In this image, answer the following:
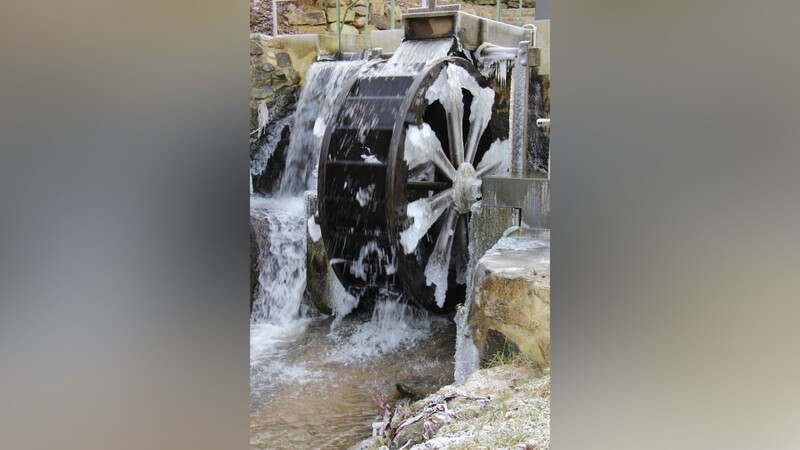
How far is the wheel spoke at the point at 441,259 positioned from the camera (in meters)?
5.90

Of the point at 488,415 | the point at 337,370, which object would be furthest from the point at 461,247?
the point at 488,415

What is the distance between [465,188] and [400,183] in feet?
2.75

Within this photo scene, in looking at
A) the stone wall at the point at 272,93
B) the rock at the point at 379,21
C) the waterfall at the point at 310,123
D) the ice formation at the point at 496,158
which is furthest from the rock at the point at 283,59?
the ice formation at the point at 496,158

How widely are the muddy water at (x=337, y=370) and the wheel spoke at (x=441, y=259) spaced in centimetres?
25

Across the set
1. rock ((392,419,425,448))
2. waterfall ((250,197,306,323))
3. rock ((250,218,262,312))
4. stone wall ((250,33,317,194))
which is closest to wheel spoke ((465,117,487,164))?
waterfall ((250,197,306,323))

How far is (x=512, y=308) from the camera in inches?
145

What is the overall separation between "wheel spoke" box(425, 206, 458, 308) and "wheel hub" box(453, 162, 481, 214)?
0.10 m

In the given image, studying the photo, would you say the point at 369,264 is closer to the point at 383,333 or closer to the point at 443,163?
the point at 383,333
